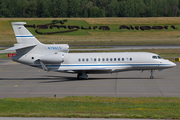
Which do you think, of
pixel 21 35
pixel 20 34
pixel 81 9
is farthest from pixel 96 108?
pixel 81 9

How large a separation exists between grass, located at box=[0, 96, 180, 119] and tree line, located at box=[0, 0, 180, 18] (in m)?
144

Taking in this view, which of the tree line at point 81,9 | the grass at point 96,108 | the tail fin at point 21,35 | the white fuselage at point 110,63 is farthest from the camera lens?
the tree line at point 81,9

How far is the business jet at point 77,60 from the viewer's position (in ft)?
103

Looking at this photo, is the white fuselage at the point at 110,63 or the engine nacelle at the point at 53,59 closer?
the white fuselage at the point at 110,63

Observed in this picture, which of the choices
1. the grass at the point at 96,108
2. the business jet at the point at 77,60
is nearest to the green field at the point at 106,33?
the business jet at the point at 77,60

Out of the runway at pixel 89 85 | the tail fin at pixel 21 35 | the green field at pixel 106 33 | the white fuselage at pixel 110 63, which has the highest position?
the tail fin at pixel 21 35

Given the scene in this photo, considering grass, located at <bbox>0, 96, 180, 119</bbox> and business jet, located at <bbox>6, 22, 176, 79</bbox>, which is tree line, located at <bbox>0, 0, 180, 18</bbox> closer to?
business jet, located at <bbox>6, 22, 176, 79</bbox>

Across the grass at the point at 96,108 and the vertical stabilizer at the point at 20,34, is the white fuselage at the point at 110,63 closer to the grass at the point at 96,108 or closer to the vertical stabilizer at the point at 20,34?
the vertical stabilizer at the point at 20,34

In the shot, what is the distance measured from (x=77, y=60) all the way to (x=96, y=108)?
588 inches

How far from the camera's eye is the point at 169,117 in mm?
14797

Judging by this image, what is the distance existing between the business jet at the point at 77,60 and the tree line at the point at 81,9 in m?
132

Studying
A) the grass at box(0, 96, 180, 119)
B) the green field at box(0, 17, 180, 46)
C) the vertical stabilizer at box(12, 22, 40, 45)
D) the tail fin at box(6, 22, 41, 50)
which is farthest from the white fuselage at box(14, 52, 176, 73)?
the green field at box(0, 17, 180, 46)

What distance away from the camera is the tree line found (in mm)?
162875

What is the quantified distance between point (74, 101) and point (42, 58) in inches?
507
